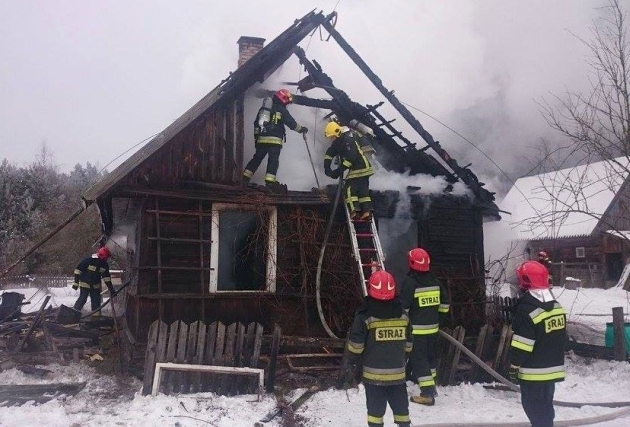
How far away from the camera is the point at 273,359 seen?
243 inches

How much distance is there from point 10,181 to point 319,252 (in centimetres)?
2549

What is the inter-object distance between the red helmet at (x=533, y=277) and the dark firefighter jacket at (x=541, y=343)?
0.14 meters

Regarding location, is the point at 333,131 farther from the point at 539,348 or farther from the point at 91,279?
the point at 91,279

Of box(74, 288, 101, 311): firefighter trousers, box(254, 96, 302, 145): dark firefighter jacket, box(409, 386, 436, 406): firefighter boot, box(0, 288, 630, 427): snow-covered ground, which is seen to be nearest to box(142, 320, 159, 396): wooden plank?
box(0, 288, 630, 427): snow-covered ground

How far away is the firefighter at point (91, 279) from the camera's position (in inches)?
465

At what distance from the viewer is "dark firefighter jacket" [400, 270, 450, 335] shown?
5.93 m

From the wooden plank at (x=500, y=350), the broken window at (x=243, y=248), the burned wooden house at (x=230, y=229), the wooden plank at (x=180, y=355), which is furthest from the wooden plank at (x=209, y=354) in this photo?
the wooden plank at (x=500, y=350)

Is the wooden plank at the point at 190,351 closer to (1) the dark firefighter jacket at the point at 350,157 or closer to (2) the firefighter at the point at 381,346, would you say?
(2) the firefighter at the point at 381,346

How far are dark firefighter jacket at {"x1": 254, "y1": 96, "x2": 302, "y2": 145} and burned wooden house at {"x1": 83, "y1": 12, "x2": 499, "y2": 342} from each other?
1.39 ft

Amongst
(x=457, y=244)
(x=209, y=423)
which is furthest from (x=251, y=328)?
(x=457, y=244)

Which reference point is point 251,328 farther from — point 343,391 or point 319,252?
point 319,252

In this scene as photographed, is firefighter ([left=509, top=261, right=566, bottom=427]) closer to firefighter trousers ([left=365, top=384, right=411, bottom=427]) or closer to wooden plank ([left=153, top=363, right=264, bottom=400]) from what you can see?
firefighter trousers ([left=365, top=384, right=411, bottom=427])

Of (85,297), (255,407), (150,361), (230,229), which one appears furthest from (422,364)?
(85,297)

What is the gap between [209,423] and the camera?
17.1 ft
